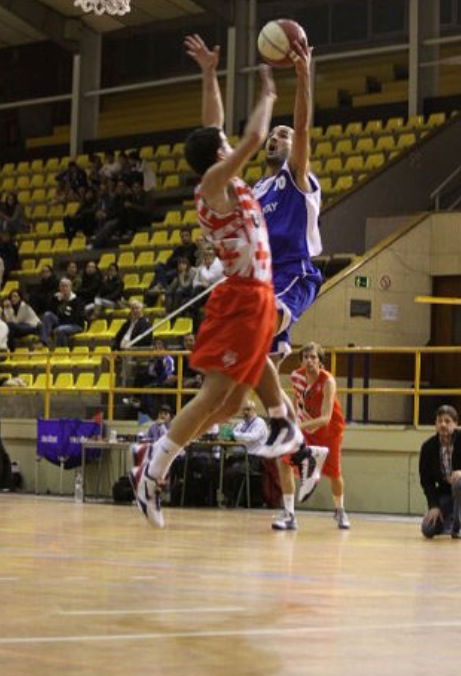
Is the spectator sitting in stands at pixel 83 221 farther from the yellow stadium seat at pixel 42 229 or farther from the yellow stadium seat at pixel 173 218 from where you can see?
the yellow stadium seat at pixel 173 218

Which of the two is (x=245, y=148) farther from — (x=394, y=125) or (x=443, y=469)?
(x=394, y=125)

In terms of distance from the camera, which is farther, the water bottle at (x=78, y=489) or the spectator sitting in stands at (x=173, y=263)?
the spectator sitting in stands at (x=173, y=263)

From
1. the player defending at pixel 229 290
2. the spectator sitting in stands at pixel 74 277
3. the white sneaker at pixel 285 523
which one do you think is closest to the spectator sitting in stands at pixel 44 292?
the spectator sitting in stands at pixel 74 277

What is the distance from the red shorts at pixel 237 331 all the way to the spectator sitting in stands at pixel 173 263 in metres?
14.2

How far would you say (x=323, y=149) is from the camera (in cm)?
2527

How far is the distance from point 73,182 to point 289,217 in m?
19.4

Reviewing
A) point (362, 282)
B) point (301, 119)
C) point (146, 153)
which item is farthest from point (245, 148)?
point (146, 153)

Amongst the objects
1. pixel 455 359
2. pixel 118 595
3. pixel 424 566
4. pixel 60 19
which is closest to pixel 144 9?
pixel 60 19

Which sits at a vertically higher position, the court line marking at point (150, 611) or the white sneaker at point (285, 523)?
the court line marking at point (150, 611)

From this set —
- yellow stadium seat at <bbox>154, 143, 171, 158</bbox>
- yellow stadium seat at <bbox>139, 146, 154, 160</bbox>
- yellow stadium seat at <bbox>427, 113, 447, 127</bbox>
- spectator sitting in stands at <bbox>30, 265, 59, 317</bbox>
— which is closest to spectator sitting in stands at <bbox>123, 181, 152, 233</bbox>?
yellow stadium seat at <bbox>154, 143, 171, 158</bbox>

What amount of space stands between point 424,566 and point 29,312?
14.1 m

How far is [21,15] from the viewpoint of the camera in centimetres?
2917

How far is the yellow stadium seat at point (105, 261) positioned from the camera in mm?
24612

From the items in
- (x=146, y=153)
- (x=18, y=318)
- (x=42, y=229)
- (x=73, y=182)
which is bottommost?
(x=18, y=318)
